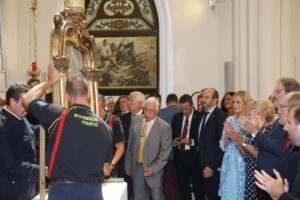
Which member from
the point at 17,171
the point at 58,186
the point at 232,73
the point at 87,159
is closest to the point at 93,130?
the point at 87,159

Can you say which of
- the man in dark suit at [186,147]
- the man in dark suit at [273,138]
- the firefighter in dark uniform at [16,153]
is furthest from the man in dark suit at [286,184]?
the man in dark suit at [186,147]

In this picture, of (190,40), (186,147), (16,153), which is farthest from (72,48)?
(190,40)

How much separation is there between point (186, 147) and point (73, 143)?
150 inches

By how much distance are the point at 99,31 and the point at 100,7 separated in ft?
1.91

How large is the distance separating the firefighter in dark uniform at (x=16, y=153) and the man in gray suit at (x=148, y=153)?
232cm

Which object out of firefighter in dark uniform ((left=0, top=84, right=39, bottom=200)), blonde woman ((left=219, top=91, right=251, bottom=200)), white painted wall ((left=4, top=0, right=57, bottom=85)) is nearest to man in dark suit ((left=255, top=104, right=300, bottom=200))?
firefighter in dark uniform ((left=0, top=84, right=39, bottom=200))

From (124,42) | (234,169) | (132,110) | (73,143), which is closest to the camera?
(73,143)

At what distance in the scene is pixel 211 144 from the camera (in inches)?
271

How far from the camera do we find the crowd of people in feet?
12.4

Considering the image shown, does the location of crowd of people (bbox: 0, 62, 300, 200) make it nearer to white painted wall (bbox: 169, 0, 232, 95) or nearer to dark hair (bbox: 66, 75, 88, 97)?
dark hair (bbox: 66, 75, 88, 97)

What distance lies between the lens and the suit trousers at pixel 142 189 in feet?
22.4

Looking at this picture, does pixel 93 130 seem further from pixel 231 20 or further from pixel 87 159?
pixel 231 20

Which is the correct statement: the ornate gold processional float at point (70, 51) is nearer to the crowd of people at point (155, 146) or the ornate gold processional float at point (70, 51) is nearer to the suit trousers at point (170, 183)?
the crowd of people at point (155, 146)

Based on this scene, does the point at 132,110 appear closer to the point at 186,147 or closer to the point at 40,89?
the point at 186,147
